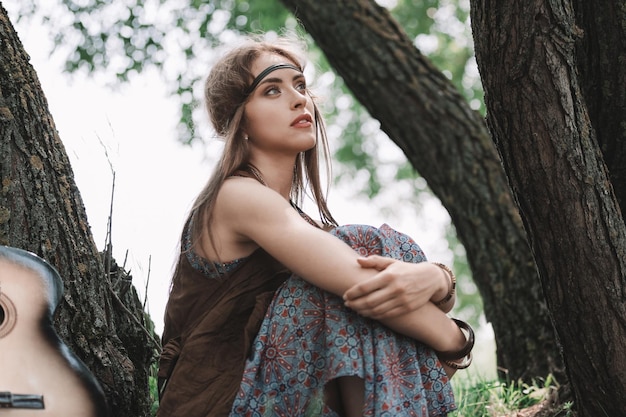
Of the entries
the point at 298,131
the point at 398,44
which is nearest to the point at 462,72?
the point at 398,44

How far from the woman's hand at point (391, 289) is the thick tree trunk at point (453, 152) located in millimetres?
1651

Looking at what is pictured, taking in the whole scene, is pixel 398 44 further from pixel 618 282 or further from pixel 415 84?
pixel 618 282

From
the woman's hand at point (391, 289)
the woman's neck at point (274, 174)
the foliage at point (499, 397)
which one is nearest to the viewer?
the woman's hand at point (391, 289)

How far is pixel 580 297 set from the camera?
2.29m

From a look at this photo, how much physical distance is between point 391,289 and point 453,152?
1965 millimetres

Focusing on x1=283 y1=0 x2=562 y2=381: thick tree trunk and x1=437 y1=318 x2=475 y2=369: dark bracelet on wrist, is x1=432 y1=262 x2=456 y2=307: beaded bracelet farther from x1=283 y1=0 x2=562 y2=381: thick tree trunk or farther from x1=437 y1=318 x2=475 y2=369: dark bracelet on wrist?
x1=283 y1=0 x2=562 y2=381: thick tree trunk

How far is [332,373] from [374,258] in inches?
12.0

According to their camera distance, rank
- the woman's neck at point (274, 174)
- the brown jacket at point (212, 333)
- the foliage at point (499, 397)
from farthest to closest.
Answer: the foliage at point (499, 397) < the woman's neck at point (274, 174) < the brown jacket at point (212, 333)

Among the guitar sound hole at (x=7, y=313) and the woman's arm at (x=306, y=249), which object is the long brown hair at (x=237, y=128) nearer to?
the woman's arm at (x=306, y=249)

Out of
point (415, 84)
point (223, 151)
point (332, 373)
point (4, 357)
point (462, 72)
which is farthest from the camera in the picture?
point (462, 72)

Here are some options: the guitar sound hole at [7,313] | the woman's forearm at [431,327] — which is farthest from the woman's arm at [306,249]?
the guitar sound hole at [7,313]

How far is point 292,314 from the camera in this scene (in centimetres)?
207

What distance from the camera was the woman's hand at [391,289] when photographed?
197 cm

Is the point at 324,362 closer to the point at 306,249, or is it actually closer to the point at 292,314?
the point at 292,314
